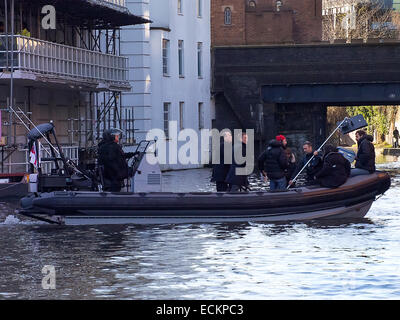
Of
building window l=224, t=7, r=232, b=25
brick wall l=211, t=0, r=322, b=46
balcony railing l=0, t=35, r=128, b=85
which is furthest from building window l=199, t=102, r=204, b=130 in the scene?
building window l=224, t=7, r=232, b=25

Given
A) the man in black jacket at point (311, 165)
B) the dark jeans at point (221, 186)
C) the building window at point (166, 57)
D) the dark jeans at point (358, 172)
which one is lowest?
the dark jeans at point (221, 186)

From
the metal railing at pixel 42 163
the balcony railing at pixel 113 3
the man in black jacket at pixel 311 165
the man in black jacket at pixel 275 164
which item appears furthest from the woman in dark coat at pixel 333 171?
the balcony railing at pixel 113 3

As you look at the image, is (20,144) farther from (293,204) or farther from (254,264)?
(254,264)

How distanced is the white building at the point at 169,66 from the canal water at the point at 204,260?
2515 centimetres

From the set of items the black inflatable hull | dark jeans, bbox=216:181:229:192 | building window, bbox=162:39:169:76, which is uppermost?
building window, bbox=162:39:169:76

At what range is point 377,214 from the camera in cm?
2642

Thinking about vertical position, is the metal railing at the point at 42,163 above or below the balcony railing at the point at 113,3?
below

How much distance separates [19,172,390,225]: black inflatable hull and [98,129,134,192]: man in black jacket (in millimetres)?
1105

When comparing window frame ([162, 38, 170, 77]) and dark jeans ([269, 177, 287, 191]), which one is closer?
dark jeans ([269, 177, 287, 191])

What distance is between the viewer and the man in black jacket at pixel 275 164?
81.6 feet

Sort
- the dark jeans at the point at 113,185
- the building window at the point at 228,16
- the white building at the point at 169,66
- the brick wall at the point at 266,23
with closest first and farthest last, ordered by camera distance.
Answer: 1. the dark jeans at the point at 113,185
2. the white building at the point at 169,66
3. the brick wall at the point at 266,23
4. the building window at the point at 228,16

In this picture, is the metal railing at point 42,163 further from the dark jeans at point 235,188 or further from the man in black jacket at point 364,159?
the man in black jacket at point 364,159

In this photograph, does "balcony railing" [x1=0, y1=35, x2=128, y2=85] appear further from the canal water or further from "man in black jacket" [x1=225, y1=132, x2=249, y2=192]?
"man in black jacket" [x1=225, y1=132, x2=249, y2=192]

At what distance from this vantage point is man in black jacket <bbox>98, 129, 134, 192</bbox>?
2388cm
